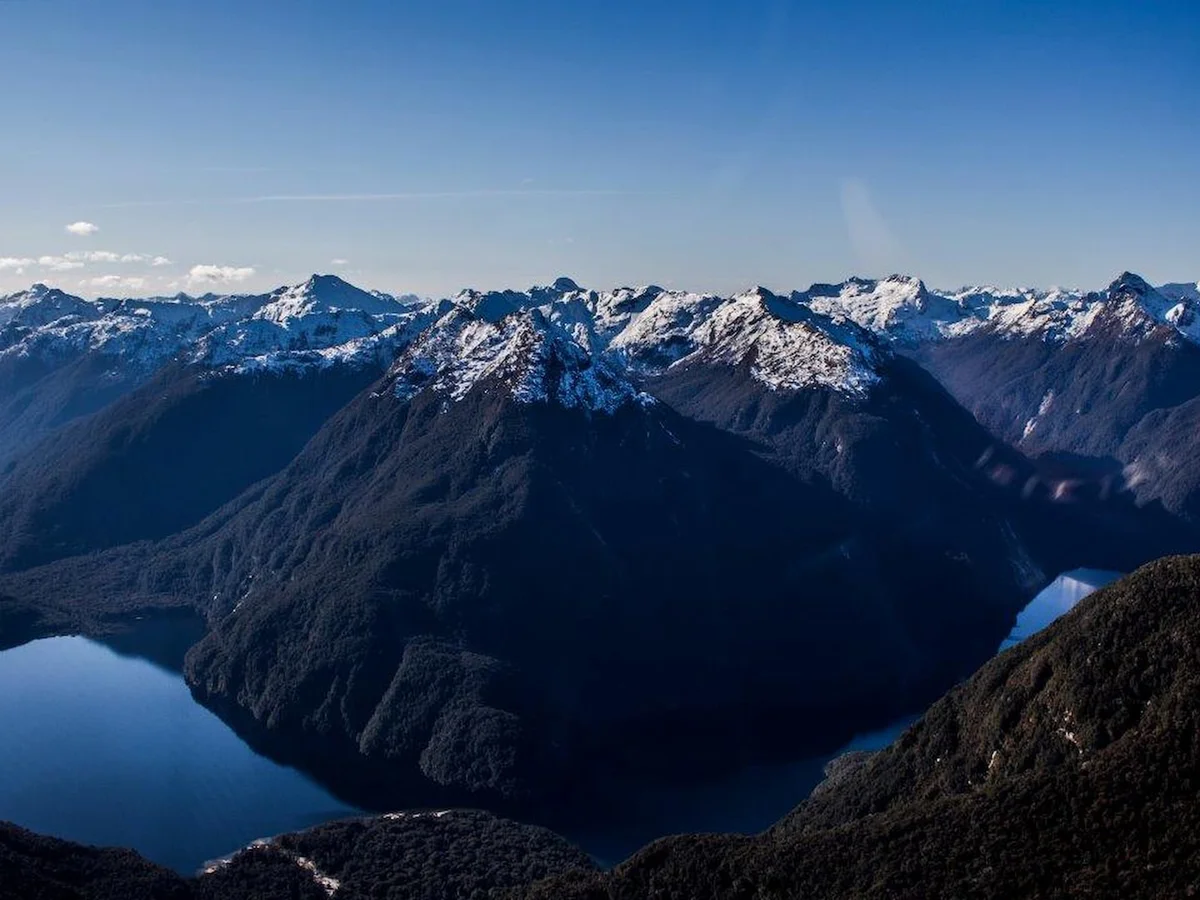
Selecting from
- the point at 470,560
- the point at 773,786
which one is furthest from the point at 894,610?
the point at 470,560

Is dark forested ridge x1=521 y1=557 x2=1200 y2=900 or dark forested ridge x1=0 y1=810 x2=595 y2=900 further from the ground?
dark forested ridge x1=521 y1=557 x2=1200 y2=900

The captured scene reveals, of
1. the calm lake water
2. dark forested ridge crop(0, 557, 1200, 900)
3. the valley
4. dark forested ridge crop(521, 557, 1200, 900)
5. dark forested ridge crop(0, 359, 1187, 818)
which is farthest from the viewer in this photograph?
dark forested ridge crop(0, 359, 1187, 818)

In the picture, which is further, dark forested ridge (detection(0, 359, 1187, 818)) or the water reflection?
dark forested ridge (detection(0, 359, 1187, 818))

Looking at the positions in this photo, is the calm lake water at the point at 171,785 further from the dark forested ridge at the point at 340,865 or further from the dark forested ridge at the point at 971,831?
the dark forested ridge at the point at 971,831

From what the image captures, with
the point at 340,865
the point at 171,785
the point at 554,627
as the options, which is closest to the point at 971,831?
the point at 340,865

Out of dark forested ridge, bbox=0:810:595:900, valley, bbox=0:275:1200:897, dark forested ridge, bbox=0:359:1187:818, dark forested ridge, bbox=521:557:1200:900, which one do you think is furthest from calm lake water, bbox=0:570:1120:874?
dark forested ridge, bbox=521:557:1200:900

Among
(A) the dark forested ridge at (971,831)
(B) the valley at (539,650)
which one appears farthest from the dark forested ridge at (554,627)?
(A) the dark forested ridge at (971,831)

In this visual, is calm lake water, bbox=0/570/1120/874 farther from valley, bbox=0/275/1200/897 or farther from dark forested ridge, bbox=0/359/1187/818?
dark forested ridge, bbox=0/359/1187/818
